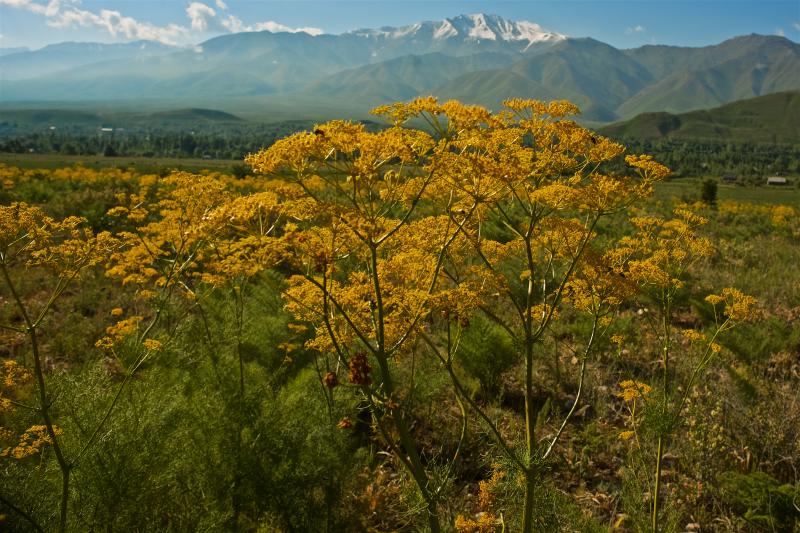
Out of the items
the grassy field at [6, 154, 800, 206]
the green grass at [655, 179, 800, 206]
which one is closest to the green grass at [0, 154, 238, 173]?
the grassy field at [6, 154, 800, 206]

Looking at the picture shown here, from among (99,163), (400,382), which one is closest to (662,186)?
(400,382)

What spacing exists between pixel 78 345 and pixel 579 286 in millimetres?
8442

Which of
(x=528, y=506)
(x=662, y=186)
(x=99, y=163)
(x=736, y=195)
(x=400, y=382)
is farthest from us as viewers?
(x=662, y=186)

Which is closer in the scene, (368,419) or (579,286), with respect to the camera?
(579,286)

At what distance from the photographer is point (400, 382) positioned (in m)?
6.84

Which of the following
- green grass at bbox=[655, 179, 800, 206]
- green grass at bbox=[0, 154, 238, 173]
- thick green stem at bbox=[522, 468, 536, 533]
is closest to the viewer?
thick green stem at bbox=[522, 468, 536, 533]

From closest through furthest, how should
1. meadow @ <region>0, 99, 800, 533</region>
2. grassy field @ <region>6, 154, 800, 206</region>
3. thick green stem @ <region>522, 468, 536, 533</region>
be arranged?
thick green stem @ <region>522, 468, 536, 533</region>, meadow @ <region>0, 99, 800, 533</region>, grassy field @ <region>6, 154, 800, 206</region>

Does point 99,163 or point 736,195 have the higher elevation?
point 99,163

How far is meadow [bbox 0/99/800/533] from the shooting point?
3334 millimetres

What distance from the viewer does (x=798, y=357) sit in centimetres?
842

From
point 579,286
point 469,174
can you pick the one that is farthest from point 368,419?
point 469,174

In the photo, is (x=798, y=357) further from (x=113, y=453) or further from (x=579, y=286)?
(x=113, y=453)

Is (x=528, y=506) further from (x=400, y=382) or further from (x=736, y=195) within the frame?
(x=736, y=195)

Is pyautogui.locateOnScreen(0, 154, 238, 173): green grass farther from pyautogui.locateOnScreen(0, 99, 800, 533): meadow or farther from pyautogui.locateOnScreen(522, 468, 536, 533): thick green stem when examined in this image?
pyautogui.locateOnScreen(522, 468, 536, 533): thick green stem
